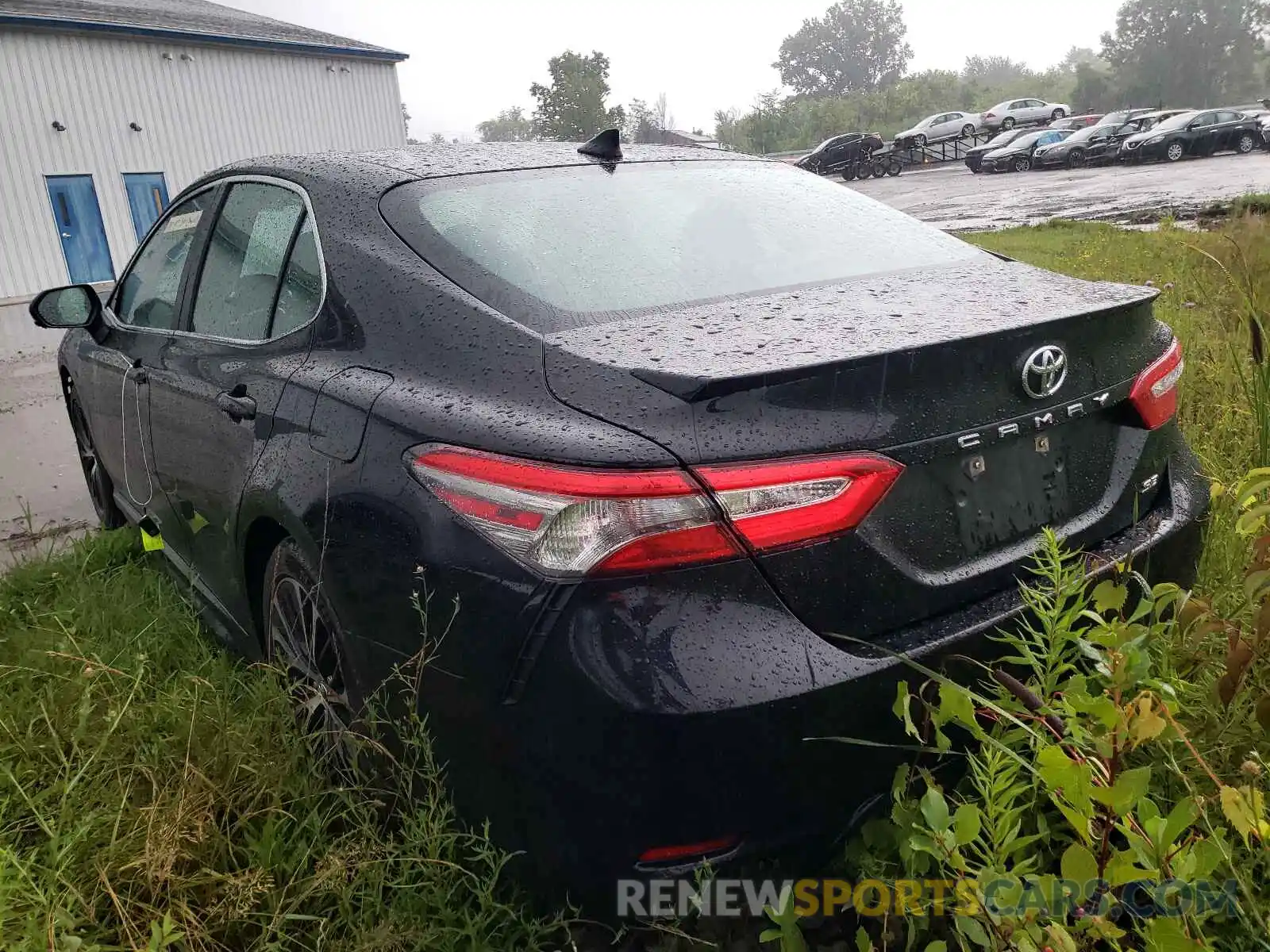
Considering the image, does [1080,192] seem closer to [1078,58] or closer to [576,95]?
[576,95]

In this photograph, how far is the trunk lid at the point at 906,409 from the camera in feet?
4.96

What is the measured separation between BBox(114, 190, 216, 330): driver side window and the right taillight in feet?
9.09

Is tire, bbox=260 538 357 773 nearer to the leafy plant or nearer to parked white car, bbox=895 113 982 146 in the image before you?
the leafy plant

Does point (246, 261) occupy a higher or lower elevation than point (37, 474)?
higher

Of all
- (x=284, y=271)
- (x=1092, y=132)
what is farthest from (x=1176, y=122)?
(x=284, y=271)

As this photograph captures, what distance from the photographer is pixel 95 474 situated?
442 centimetres

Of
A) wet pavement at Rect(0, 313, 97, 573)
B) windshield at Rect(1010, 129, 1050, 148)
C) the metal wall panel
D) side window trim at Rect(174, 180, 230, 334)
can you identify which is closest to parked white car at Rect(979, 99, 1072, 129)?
windshield at Rect(1010, 129, 1050, 148)

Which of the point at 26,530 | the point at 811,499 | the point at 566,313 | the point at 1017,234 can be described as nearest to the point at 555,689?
the point at 811,499

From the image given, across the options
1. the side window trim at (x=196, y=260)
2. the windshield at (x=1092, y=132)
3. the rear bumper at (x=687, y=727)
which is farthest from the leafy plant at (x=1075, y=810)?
the windshield at (x=1092, y=132)

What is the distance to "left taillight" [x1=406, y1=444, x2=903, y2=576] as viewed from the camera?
1.46 m

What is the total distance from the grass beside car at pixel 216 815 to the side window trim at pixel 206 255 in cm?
93

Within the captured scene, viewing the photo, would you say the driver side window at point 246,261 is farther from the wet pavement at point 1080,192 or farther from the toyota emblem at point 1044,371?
the wet pavement at point 1080,192

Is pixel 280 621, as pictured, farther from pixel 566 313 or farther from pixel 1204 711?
pixel 1204 711

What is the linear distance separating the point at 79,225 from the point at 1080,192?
2127 cm
